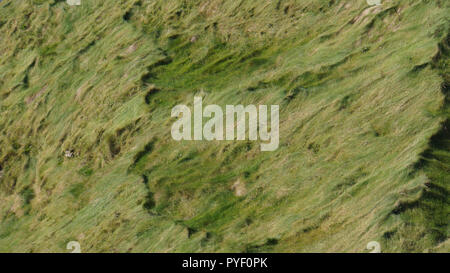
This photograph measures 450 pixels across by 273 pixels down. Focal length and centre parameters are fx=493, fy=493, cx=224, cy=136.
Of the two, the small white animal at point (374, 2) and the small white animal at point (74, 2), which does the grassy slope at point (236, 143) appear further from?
the small white animal at point (74, 2)

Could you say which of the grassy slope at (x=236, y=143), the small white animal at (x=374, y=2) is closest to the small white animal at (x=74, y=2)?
the grassy slope at (x=236, y=143)

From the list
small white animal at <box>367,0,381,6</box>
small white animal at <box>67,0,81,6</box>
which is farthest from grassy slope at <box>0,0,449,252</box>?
small white animal at <box>67,0,81,6</box>

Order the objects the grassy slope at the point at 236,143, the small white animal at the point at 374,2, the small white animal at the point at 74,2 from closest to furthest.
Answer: the grassy slope at the point at 236,143, the small white animal at the point at 374,2, the small white animal at the point at 74,2

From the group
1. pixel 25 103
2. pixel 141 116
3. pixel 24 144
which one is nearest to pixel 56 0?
pixel 25 103

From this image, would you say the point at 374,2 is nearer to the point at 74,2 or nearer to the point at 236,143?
the point at 236,143

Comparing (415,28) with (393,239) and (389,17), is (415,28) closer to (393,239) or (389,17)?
(389,17)

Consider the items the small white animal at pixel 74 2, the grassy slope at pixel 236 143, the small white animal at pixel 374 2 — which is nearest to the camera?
the grassy slope at pixel 236 143

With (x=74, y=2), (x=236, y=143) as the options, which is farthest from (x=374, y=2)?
(x=74, y=2)

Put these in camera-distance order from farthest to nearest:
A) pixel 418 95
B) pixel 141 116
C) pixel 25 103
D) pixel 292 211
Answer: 1. pixel 25 103
2. pixel 141 116
3. pixel 418 95
4. pixel 292 211
